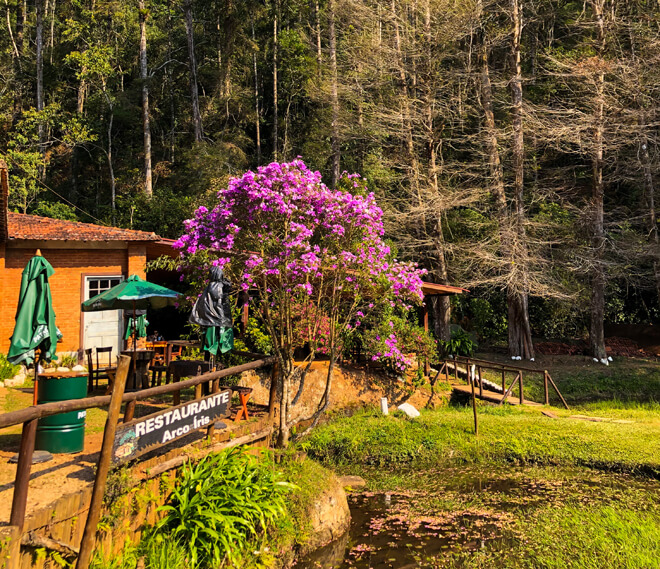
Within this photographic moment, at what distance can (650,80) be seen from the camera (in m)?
21.5

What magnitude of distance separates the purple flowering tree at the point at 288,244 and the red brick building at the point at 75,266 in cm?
666

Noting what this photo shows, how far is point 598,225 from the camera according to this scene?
826 inches

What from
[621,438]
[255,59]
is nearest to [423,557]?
Answer: [621,438]

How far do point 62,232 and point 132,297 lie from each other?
5.98m

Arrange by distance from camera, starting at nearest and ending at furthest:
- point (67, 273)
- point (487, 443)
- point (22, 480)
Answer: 1. point (22, 480)
2. point (487, 443)
3. point (67, 273)

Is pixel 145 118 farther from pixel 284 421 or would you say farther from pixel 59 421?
pixel 59 421

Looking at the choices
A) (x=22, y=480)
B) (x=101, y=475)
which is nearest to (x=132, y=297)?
(x=101, y=475)

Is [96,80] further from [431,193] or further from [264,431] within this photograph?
[264,431]

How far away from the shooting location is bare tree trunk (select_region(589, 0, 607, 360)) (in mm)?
20469

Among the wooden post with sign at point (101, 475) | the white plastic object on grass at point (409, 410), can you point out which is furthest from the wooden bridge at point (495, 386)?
the wooden post with sign at point (101, 475)

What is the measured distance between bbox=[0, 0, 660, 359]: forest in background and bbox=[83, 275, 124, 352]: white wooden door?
7188mm

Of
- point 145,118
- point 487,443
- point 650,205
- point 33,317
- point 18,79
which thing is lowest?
point 487,443

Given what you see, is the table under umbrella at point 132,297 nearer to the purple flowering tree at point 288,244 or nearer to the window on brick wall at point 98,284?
the purple flowering tree at point 288,244

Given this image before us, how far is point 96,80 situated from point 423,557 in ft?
108
